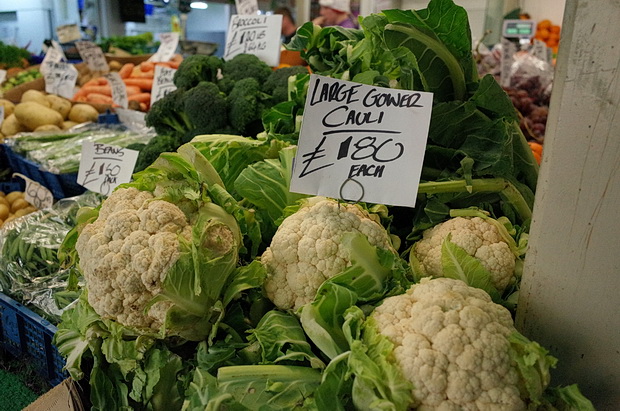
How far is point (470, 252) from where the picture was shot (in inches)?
39.5

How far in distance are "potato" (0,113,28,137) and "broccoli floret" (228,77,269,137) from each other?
5.71ft

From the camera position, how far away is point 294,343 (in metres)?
0.88

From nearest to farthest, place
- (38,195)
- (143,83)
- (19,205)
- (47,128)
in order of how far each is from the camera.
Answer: (38,195) → (19,205) → (47,128) → (143,83)

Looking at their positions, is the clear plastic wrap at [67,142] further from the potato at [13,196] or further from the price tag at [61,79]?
the price tag at [61,79]

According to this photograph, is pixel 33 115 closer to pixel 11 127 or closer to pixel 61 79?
pixel 11 127

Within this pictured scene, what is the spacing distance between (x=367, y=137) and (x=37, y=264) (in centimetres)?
125

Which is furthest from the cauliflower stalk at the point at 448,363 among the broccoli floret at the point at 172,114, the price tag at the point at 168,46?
the price tag at the point at 168,46

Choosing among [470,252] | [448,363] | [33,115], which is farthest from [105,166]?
[33,115]

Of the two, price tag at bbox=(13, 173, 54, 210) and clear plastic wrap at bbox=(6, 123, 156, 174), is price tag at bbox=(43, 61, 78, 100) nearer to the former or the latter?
clear plastic wrap at bbox=(6, 123, 156, 174)

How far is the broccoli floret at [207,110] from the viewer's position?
2.01 metres

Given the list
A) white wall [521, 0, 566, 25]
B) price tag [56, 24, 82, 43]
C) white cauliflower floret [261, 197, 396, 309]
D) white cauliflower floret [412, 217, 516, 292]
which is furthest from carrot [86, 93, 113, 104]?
white wall [521, 0, 566, 25]

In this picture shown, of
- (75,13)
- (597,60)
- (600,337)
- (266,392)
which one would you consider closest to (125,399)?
(266,392)

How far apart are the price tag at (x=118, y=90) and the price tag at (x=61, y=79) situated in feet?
1.23

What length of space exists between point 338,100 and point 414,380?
1.60ft
